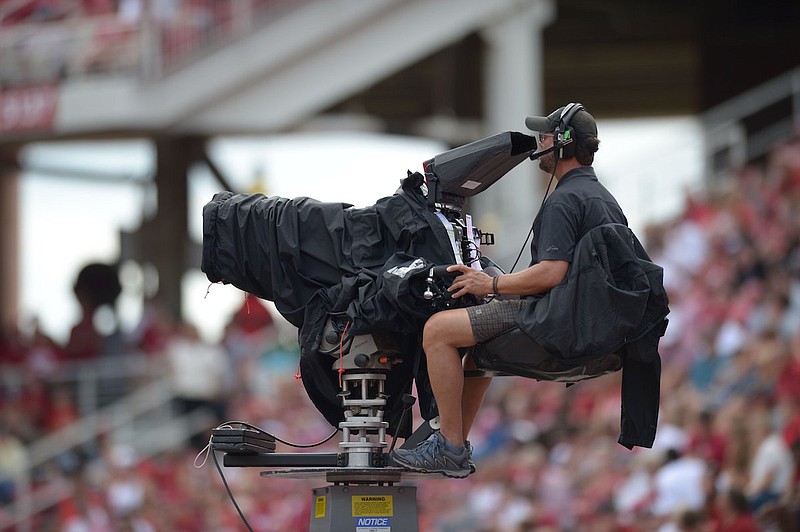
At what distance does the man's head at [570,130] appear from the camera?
655 cm

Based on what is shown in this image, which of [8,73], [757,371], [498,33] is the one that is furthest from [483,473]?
[8,73]

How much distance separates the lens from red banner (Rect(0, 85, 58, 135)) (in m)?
19.0

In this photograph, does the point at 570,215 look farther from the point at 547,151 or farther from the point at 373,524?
the point at 373,524

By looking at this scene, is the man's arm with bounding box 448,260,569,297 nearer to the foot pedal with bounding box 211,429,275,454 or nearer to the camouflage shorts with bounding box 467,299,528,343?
the camouflage shorts with bounding box 467,299,528,343

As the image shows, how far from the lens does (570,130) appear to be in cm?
656

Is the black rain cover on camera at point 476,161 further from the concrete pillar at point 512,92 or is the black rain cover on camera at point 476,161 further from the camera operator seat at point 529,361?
the concrete pillar at point 512,92

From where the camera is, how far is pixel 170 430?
18.1 meters

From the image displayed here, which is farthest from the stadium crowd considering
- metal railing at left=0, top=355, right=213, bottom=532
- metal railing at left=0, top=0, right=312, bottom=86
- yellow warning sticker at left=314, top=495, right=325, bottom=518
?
metal railing at left=0, top=0, right=312, bottom=86

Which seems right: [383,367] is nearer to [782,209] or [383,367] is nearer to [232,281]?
[232,281]

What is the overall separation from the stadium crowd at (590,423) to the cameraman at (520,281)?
1037mm

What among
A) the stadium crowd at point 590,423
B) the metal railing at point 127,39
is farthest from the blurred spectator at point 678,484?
the metal railing at point 127,39

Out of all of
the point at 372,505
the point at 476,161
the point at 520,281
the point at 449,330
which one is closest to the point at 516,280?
the point at 520,281

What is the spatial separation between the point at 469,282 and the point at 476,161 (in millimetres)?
482

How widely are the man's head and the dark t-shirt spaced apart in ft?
0.29
